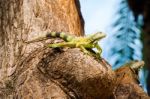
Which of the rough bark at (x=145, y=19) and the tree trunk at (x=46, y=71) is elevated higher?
the tree trunk at (x=46, y=71)

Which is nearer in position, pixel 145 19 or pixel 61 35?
pixel 61 35

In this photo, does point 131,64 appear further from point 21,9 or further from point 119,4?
point 119,4

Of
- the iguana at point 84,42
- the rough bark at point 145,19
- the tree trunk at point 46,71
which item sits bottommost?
the rough bark at point 145,19

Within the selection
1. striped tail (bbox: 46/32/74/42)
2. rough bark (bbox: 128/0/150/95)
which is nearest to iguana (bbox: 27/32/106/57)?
striped tail (bbox: 46/32/74/42)

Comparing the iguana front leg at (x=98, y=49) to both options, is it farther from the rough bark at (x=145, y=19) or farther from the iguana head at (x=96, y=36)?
the rough bark at (x=145, y=19)

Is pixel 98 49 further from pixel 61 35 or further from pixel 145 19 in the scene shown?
pixel 145 19

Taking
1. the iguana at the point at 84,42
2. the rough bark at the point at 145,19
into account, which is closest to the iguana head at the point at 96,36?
the iguana at the point at 84,42

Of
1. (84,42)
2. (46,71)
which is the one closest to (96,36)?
(84,42)

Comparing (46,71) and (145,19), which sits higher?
(46,71)

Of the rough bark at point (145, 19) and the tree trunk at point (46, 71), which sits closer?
the tree trunk at point (46, 71)

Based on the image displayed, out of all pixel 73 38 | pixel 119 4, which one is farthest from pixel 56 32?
pixel 119 4

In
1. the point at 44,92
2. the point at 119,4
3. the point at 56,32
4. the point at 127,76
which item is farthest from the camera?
the point at 119,4
